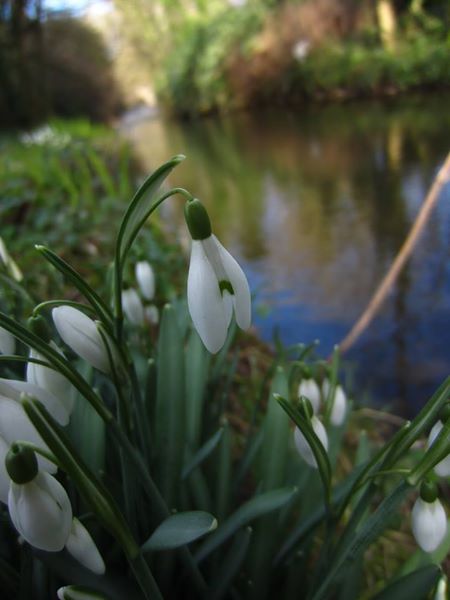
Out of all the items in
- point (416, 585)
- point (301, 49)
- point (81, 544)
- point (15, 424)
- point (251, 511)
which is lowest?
point (416, 585)

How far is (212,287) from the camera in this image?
52 centimetres

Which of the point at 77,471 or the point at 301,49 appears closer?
the point at 77,471

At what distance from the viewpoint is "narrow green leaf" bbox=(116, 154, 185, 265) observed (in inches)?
20.6

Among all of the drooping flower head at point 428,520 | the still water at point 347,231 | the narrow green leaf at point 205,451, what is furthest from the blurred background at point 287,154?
the drooping flower head at point 428,520

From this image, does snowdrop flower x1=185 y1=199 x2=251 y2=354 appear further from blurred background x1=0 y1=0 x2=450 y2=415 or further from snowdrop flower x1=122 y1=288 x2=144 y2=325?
blurred background x1=0 y1=0 x2=450 y2=415

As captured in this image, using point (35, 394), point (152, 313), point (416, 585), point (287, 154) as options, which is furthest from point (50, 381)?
point (287, 154)

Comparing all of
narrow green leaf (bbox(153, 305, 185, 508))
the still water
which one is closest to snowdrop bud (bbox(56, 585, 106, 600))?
narrow green leaf (bbox(153, 305, 185, 508))

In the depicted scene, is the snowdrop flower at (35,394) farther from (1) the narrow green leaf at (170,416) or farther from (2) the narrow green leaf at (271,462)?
(2) the narrow green leaf at (271,462)

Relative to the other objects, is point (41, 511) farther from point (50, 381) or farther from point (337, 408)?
point (337, 408)

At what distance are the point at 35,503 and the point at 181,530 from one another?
15 centimetres

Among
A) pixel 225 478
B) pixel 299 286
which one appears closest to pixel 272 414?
pixel 225 478

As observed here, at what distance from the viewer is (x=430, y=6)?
11.4 meters

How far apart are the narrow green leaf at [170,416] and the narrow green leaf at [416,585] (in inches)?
11.8

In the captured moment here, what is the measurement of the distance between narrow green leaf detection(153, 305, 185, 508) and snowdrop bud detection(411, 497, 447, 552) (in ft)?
1.00
